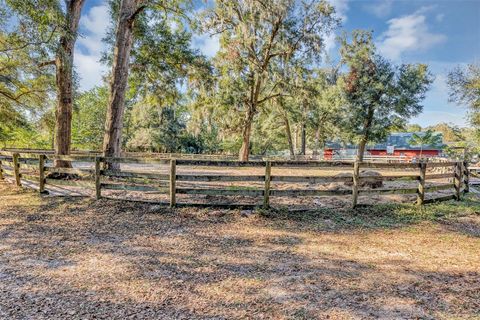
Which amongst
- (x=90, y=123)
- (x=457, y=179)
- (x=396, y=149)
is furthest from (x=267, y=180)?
(x=396, y=149)

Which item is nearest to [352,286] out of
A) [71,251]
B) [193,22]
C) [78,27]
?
[71,251]

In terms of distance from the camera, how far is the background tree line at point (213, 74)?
30.4ft

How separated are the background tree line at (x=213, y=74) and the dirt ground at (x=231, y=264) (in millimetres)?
4498

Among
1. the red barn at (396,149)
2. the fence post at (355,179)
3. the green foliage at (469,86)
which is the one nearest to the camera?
the fence post at (355,179)

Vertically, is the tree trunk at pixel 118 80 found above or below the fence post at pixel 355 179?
above

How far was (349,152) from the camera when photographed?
4956cm

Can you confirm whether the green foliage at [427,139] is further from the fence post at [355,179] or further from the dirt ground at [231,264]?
the fence post at [355,179]

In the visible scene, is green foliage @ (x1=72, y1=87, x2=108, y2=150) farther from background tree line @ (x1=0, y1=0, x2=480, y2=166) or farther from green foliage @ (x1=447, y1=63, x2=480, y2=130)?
green foliage @ (x1=447, y1=63, x2=480, y2=130)

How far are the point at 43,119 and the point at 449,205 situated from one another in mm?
17215

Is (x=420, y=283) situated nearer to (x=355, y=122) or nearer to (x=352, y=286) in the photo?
(x=352, y=286)

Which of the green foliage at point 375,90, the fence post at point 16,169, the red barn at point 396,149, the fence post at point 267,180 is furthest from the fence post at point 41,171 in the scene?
the red barn at point 396,149

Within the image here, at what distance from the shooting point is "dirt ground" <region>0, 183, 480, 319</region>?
2863mm

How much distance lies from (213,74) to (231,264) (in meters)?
13.3

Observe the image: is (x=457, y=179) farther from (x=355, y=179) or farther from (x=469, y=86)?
(x=469, y=86)
